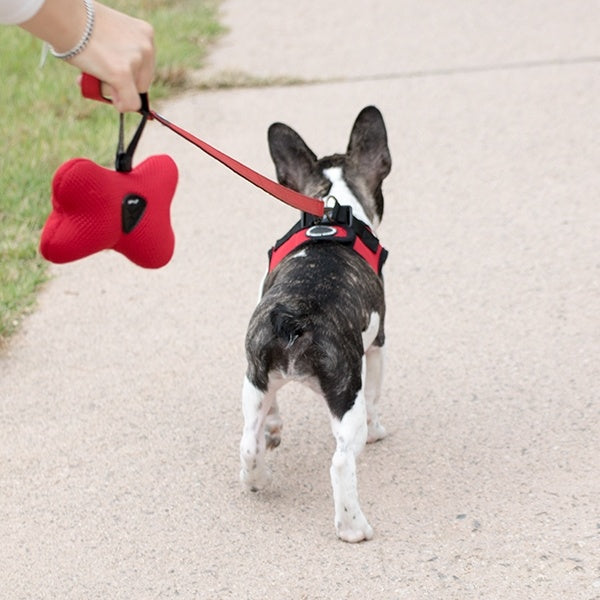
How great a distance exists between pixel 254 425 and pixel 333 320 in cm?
49

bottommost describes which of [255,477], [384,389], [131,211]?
[255,477]

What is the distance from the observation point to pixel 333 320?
14.5ft

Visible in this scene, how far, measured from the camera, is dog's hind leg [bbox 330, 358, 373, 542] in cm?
430

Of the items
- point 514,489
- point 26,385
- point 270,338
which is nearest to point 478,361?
point 514,489

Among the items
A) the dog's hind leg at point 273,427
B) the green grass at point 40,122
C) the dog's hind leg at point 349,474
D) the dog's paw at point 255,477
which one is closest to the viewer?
the dog's hind leg at point 349,474

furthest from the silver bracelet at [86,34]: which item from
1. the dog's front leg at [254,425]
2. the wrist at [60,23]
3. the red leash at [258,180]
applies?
the dog's front leg at [254,425]

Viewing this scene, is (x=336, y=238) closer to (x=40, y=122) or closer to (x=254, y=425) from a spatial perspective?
(x=254, y=425)

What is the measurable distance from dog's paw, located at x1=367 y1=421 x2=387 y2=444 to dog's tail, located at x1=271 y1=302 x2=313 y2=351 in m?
0.85

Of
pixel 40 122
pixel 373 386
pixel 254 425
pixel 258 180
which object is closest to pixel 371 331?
pixel 373 386

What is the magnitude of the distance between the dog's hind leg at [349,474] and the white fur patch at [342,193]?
994 mm

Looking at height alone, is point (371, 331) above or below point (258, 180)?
below

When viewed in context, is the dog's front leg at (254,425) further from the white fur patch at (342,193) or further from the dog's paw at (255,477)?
the white fur patch at (342,193)

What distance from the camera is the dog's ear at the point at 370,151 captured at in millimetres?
5332

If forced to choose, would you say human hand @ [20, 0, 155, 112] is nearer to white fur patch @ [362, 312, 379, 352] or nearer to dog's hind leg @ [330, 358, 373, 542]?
dog's hind leg @ [330, 358, 373, 542]
